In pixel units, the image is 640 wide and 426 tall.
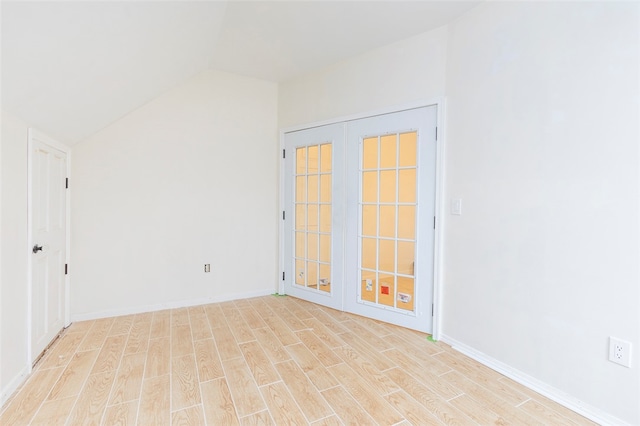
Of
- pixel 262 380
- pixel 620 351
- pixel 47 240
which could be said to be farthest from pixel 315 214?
pixel 620 351

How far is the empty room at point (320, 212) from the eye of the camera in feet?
5.67

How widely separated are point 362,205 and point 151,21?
7.32 ft

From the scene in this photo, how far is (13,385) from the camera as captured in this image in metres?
1.92

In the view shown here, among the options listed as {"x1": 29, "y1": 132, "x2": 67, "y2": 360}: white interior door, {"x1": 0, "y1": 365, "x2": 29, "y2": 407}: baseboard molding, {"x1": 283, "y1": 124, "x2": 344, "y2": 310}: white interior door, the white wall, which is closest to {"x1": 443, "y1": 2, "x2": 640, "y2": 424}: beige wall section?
the white wall

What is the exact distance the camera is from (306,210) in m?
3.71

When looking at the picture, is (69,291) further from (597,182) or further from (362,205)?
(597,182)

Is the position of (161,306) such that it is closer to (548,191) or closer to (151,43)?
(151,43)

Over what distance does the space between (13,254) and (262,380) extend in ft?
5.62

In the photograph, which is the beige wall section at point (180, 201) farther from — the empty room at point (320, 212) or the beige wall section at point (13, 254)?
the beige wall section at point (13, 254)

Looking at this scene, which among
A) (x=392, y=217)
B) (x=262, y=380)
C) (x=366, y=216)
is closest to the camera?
(x=262, y=380)

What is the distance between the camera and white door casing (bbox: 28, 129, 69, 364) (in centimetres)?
218

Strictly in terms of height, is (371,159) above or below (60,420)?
above

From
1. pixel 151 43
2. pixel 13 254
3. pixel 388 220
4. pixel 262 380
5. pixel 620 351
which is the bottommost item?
pixel 262 380

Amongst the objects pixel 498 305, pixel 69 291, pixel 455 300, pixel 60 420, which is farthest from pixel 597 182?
pixel 69 291
